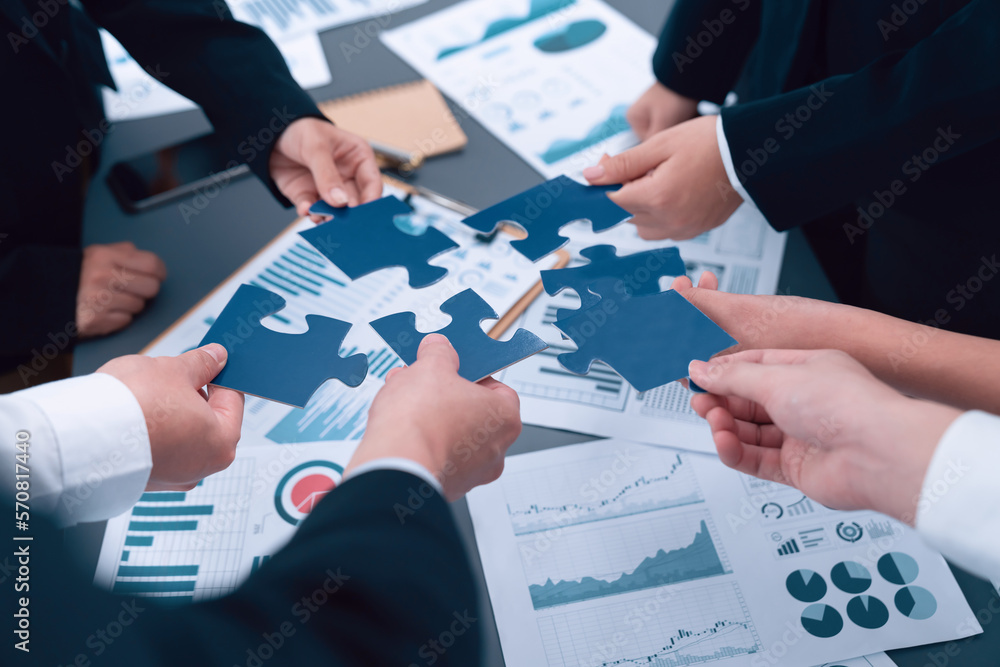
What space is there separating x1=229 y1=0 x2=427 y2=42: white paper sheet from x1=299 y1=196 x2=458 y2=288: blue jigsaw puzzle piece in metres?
0.92

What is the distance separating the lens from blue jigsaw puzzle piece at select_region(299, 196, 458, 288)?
1266 millimetres

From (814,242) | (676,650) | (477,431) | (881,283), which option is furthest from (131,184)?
(881,283)

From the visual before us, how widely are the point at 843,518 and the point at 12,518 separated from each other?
3.78ft

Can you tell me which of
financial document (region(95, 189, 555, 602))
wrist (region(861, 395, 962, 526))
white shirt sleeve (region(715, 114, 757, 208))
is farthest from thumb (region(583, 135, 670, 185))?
wrist (region(861, 395, 962, 526))

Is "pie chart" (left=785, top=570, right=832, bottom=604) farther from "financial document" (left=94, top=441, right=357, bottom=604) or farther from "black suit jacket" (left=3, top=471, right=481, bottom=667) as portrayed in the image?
"financial document" (left=94, top=441, right=357, bottom=604)

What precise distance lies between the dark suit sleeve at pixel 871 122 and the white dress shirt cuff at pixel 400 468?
32.9 inches

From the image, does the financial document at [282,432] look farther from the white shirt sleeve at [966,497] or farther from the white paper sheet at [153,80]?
the white shirt sleeve at [966,497]

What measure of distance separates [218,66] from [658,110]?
1.01m

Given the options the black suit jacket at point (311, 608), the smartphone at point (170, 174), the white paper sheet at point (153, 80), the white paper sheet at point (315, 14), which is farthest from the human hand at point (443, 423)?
the white paper sheet at point (315, 14)

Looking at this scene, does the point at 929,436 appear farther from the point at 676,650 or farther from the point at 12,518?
the point at 12,518

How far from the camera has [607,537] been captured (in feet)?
3.67

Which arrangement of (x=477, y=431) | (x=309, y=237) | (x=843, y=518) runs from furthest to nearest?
(x=309, y=237) → (x=843, y=518) → (x=477, y=431)

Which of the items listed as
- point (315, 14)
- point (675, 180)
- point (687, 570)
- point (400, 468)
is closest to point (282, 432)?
point (400, 468)

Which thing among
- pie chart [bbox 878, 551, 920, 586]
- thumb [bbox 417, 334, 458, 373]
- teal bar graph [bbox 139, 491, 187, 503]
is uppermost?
thumb [bbox 417, 334, 458, 373]
